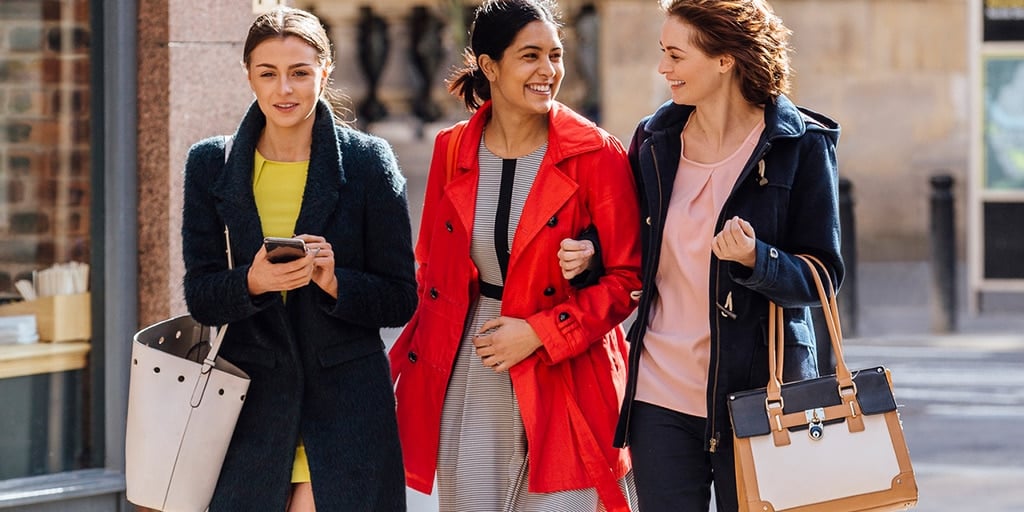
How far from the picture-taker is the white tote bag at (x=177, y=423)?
13.6 ft

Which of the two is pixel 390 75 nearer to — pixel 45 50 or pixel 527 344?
pixel 45 50

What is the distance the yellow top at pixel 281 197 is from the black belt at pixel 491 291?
0.64m

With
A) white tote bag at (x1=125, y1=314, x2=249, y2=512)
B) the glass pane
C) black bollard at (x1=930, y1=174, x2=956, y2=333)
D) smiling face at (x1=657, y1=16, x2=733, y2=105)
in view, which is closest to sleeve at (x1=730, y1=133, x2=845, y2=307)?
smiling face at (x1=657, y1=16, x2=733, y2=105)

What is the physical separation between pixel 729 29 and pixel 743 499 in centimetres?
113

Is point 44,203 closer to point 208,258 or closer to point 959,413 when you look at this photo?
point 208,258

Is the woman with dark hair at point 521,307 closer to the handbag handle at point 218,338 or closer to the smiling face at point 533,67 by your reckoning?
the smiling face at point 533,67

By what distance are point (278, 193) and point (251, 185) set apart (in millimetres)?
88

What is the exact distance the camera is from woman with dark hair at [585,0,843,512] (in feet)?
14.3

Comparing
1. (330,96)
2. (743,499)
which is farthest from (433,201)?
(743,499)

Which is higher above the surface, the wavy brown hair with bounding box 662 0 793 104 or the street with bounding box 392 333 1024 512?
the wavy brown hair with bounding box 662 0 793 104

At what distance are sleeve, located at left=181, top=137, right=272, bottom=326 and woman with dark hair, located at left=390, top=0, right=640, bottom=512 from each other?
2.24ft

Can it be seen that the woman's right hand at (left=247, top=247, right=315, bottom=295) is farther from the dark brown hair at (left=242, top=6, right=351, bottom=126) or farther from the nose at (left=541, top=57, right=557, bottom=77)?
the nose at (left=541, top=57, right=557, bottom=77)

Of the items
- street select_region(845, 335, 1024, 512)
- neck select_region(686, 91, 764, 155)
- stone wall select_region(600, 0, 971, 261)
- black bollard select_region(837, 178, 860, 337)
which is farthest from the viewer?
stone wall select_region(600, 0, 971, 261)

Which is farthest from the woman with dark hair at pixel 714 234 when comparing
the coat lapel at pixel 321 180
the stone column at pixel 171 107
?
the stone column at pixel 171 107
